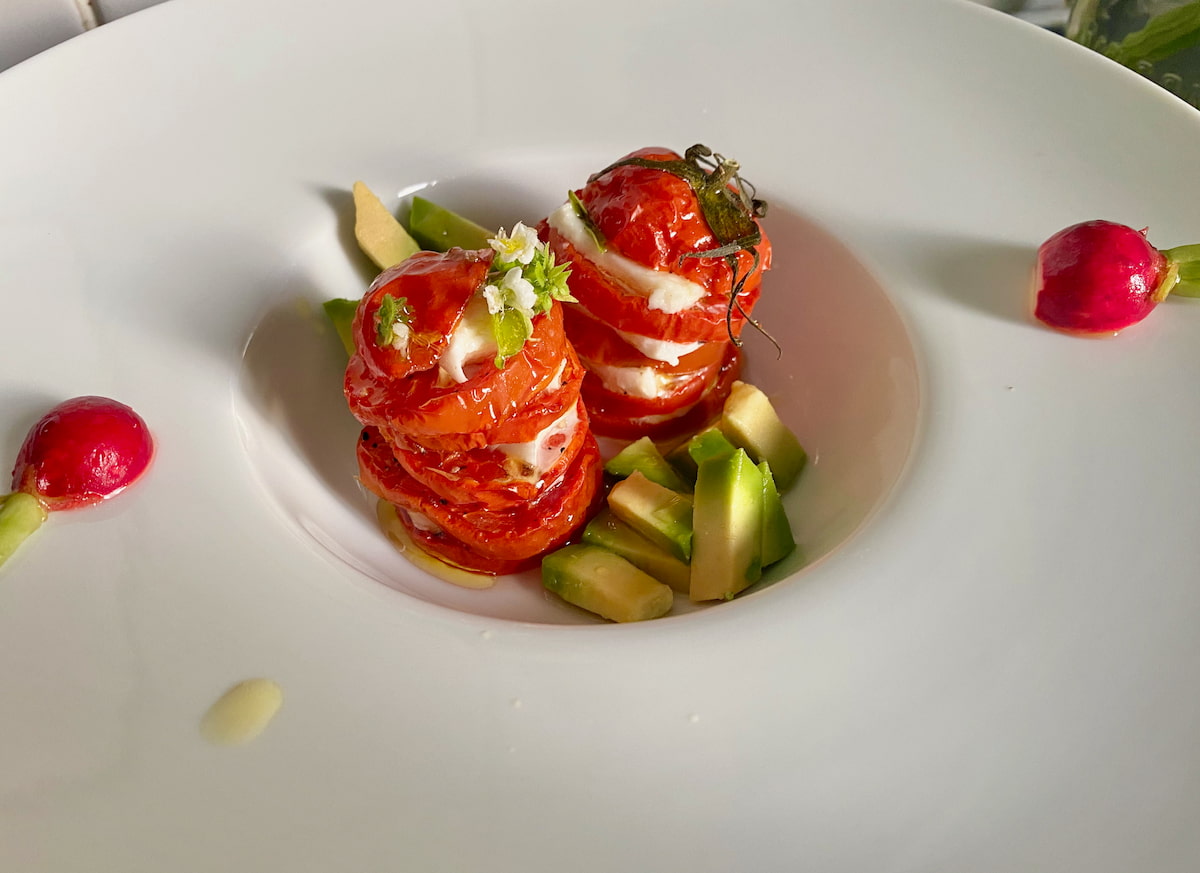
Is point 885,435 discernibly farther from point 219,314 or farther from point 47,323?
point 47,323

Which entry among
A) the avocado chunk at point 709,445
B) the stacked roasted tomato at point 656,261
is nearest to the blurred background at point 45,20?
the stacked roasted tomato at point 656,261

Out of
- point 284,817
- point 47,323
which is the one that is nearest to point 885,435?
point 284,817

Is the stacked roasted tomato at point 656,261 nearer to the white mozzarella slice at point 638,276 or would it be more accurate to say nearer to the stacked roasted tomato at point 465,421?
the white mozzarella slice at point 638,276

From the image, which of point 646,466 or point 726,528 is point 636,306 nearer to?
point 646,466

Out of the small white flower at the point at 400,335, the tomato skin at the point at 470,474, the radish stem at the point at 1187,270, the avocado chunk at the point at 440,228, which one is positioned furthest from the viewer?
the avocado chunk at the point at 440,228

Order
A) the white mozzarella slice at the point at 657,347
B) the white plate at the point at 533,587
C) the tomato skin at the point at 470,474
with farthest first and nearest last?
1. the white mozzarella slice at the point at 657,347
2. the tomato skin at the point at 470,474
3. the white plate at the point at 533,587

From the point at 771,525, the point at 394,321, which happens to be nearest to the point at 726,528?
the point at 771,525

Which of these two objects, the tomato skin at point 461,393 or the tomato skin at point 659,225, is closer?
the tomato skin at point 461,393
